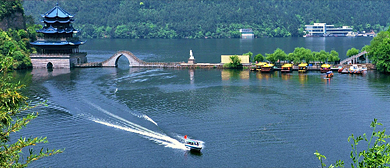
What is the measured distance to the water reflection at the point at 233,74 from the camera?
105894 millimetres

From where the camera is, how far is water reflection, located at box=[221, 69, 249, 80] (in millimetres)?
105894

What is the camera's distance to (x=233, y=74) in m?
111

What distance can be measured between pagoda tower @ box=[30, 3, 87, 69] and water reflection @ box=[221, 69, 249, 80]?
39.0 metres

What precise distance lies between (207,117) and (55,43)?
68533 mm

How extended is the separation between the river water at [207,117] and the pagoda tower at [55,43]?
17738mm

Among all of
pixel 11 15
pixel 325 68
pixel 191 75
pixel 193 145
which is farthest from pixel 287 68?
pixel 11 15

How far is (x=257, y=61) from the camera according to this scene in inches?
4875

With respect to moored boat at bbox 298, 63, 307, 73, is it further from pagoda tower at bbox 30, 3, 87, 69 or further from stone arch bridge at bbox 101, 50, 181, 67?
pagoda tower at bbox 30, 3, 87, 69

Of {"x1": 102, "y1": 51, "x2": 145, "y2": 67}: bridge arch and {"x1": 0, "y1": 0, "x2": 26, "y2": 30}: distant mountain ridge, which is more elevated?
{"x1": 0, "y1": 0, "x2": 26, "y2": 30}: distant mountain ridge

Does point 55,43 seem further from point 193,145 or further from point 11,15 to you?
point 193,145

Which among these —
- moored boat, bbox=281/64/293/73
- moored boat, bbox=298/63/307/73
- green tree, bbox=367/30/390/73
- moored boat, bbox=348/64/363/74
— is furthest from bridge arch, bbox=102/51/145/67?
green tree, bbox=367/30/390/73

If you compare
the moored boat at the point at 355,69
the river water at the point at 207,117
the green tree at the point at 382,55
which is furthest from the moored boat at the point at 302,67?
the green tree at the point at 382,55

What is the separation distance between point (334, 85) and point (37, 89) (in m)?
54.6

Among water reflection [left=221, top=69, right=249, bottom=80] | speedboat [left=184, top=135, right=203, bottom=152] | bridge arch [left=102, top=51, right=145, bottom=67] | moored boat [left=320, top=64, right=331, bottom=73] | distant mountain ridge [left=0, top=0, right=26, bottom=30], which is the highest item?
distant mountain ridge [left=0, top=0, right=26, bottom=30]
